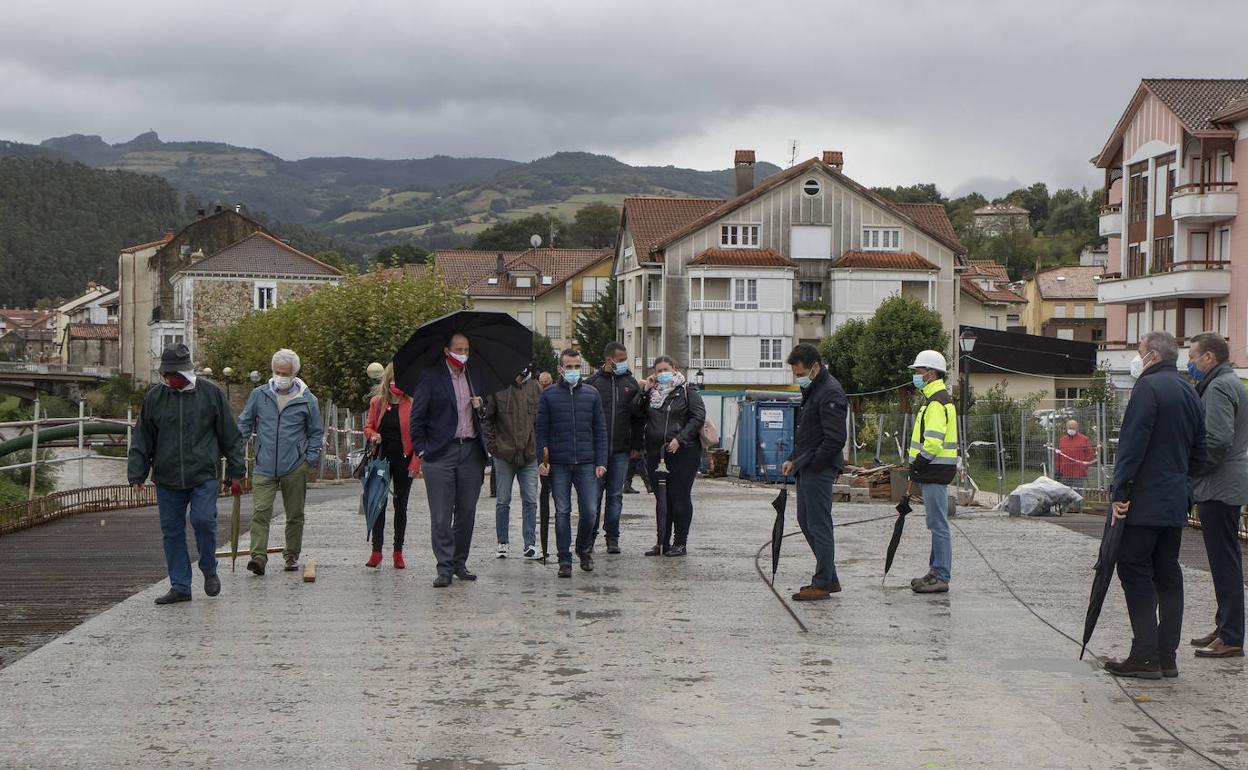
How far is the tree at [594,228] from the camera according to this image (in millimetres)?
153250

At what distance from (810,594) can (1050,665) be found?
2.72m

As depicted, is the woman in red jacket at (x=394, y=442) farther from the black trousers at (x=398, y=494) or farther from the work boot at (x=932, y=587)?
the work boot at (x=932, y=587)

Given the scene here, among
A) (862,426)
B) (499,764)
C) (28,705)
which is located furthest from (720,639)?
(862,426)

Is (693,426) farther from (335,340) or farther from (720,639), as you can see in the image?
(335,340)

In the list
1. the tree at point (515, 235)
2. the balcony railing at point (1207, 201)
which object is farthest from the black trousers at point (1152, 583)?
the tree at point (515, 235)

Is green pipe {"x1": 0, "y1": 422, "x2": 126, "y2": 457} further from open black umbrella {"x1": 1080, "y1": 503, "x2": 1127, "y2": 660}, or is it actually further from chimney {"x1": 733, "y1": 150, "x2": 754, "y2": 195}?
chimney {"x1": 733, "y1": 150, "x2": 754, "y2": 195}

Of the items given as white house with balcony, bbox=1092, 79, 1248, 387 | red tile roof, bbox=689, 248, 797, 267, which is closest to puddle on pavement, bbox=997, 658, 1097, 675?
white house with balcony, bbox=1092, 79, 1248, 387

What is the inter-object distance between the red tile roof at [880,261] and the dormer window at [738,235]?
13.6 feet

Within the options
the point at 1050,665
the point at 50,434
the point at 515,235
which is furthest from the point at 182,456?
the point at 515,235

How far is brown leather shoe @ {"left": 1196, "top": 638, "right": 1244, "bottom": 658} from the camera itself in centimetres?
881

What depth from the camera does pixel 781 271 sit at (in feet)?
223

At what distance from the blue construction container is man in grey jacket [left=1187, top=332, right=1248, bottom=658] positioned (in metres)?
25.3

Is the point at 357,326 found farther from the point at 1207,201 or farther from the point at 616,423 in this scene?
the point at 616,423

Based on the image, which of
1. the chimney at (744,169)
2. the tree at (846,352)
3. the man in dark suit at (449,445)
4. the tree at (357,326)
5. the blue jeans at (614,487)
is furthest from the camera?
the chimney at (744,169)
